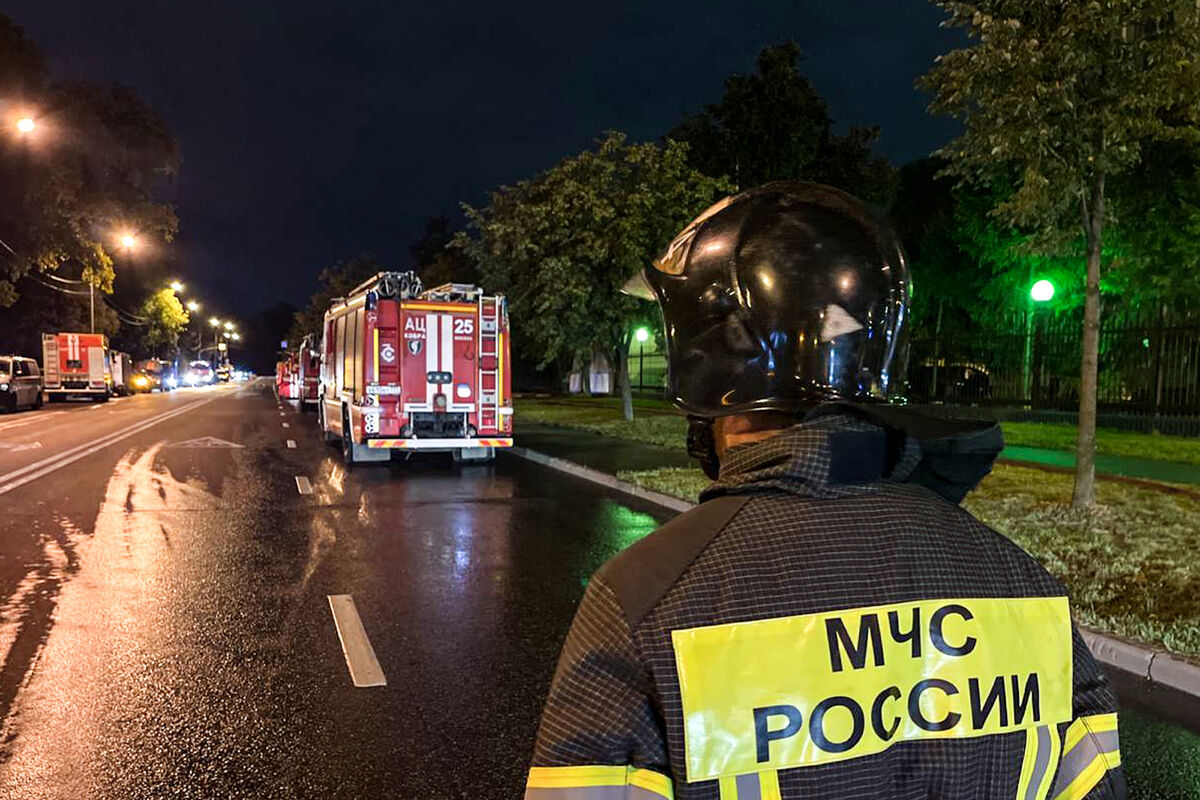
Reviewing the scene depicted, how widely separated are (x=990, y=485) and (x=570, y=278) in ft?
36.1

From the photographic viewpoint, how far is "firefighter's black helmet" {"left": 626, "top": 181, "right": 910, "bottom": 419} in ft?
5.15

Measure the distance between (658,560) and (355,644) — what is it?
4.94 metres

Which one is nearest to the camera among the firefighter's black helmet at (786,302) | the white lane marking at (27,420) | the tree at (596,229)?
the firefighter's black helmet at (786,302)

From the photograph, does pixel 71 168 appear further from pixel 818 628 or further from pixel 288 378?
pixel 818 628

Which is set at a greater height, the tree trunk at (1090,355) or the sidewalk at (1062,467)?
the tree trunk at (1090,355)

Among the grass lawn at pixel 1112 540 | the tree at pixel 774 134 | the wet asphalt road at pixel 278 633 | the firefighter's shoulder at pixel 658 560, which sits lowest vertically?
the wet asphalt road at pixel 278 633

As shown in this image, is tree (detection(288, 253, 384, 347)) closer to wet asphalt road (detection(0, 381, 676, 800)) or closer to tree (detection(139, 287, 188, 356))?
tree (detection(139, 287, 188, 356))

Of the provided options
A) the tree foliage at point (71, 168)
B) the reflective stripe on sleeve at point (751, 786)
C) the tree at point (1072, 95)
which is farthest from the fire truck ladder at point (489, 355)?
the tree foliage at point (71, 168)

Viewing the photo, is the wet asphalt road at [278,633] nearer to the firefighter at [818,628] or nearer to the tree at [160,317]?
the firefighter at [818,628]

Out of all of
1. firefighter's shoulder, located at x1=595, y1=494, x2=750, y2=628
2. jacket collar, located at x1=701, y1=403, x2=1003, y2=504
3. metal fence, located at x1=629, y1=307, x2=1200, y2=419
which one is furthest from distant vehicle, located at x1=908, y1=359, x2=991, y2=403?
firefighter's shoulder, located at x1=595, y1=494, x2=750, y2=628

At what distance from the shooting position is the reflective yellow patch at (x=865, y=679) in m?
1.18

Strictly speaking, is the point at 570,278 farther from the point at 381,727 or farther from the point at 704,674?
the point at 704,674

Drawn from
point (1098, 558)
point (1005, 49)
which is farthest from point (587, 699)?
point (1005, 49)

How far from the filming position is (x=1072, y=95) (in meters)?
8.67
